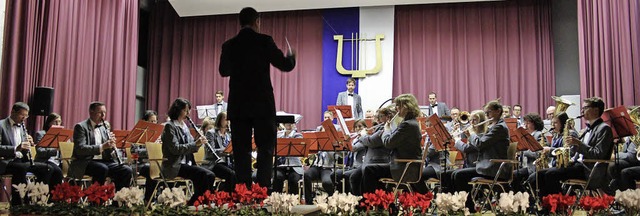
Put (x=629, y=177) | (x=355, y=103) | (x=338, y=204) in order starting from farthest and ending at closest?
(x=355, y=103)
(x=629, y=177)
(x=338, y=204)

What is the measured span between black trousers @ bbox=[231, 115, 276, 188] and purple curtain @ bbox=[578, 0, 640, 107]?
574 cm

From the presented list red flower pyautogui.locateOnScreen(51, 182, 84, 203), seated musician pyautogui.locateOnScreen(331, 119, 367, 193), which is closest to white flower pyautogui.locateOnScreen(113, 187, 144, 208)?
red flower pyautogui.locateOnScreen(51, 182, 84, 203)

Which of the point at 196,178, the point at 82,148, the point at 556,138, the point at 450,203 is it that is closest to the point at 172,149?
the point at 196,178

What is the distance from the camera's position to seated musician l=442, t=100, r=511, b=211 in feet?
17.2

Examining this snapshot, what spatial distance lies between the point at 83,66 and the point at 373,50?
18.2 feet

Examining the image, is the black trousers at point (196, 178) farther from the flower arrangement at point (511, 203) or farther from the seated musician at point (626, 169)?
the seated musician at point (626, 169)

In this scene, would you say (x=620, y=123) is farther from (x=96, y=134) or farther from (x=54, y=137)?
(x=54, y=137)

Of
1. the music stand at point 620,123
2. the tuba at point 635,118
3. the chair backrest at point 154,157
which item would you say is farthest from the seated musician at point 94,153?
the tuba at point 635,118

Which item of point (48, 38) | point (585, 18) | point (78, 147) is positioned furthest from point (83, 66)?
point (585, 18)

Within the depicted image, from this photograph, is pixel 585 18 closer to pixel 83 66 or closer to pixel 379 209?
pixel 379 209

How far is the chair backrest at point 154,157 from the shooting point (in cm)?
529

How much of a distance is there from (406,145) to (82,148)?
3102 mm

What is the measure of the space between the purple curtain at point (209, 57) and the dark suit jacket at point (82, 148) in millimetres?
6587

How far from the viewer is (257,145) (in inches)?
162
